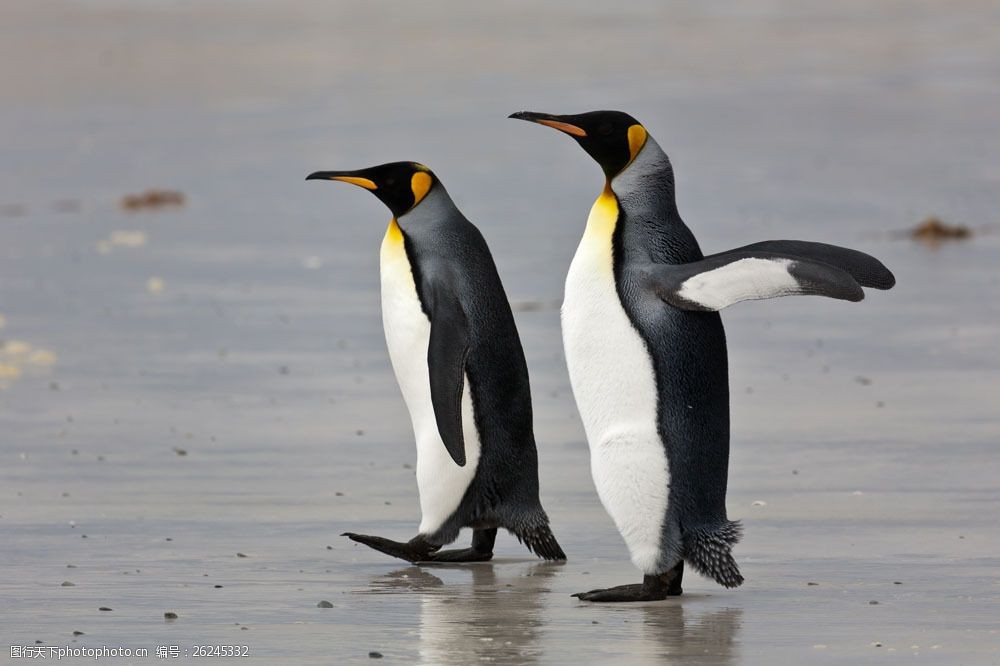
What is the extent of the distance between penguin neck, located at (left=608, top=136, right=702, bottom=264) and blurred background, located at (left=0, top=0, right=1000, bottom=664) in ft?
2.90

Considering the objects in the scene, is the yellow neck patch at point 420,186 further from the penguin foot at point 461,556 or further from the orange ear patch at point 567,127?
the penguin foot at point 461,556

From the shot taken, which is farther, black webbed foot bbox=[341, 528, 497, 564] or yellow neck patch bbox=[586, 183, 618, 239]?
black webbed foot bbox=[341, 528, 497, 564]

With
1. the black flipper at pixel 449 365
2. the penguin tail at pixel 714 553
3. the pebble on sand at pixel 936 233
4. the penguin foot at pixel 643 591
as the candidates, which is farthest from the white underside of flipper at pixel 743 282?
the pebble on sand at pixel 936 233

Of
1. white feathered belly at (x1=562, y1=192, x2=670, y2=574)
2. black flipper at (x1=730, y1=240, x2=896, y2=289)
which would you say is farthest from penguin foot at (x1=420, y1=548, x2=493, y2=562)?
black flipper at (x1=730, y1=240, x2=896, y2=289)

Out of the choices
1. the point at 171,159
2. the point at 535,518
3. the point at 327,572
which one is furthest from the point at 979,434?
the point at 171,159

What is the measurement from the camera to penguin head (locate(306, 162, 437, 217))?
6371 mm

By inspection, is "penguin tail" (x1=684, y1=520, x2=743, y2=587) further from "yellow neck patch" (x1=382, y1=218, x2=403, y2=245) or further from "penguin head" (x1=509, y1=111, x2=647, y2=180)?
"yellow neck patch" (x1=382, y1=218, x2=403, y2=245)

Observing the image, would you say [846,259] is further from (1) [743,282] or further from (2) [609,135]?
(2) [609,135]

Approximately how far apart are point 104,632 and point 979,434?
3.90 meters

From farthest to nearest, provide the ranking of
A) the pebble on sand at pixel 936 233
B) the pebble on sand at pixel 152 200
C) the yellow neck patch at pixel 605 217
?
1. the pebble on sand at pixel 152 200
2. the pebble on sand at pixel 936 233
3. the yellow neck patch at pixel 605 217

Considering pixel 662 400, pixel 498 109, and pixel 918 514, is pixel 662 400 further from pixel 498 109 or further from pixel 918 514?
pixel 498 109

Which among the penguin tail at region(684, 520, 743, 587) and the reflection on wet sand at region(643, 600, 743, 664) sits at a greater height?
the penguin tail at region(684, 520, 743, 587)

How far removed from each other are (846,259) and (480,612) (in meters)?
1.23

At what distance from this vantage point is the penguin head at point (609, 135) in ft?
18.7
